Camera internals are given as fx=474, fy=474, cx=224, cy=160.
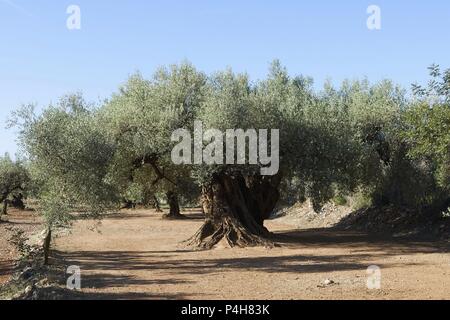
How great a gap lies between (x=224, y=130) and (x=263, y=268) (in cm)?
783

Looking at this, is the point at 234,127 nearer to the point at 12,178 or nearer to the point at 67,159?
the point at 67,159

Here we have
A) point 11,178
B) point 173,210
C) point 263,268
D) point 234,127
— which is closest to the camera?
point 263,268

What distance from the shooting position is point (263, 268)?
65.0ft

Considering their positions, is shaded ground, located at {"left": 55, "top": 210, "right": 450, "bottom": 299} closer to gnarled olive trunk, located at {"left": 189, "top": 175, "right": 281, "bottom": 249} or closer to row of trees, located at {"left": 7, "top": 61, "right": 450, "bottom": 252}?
gnarled olive trunk, located at {"left": 189, "top": 175, "right": 281, "bottom": 249}


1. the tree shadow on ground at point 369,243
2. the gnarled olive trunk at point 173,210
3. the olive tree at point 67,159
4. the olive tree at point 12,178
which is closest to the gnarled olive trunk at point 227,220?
the tree shadow on ground at point 369,243

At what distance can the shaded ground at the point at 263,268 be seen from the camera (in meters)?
14.7

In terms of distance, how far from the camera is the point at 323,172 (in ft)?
87.9

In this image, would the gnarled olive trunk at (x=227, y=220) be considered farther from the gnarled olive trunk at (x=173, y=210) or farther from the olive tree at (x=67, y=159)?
the gnarled olive trunk at (x=173, y=210)

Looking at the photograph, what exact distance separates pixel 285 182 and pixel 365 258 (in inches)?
580

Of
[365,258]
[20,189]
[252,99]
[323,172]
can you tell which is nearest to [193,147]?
[252,99]

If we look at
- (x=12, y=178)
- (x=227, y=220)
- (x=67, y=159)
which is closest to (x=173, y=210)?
(x=12, y=178)

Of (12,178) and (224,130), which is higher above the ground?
(224,130)

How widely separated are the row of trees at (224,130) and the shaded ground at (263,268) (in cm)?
273

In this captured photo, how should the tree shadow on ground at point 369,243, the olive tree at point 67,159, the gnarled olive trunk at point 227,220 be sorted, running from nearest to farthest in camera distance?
the olive tree at point 67,159 → the tree shadow on ground at point 369,243 → the gnarled olive trunk at point 227,220
